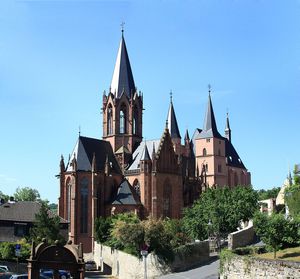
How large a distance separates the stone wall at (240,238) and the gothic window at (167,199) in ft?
85.9

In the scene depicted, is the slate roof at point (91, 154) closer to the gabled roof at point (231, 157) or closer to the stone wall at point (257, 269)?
the gabled roof at point (231, 157)

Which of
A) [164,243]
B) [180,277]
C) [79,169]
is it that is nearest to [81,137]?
[79,169]

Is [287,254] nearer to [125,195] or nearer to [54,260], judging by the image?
[54,260]

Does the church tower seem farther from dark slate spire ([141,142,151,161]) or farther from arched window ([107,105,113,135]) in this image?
dark slate spire ([141,142,151,161])

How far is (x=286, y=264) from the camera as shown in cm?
2983

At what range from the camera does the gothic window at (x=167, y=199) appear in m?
82.1

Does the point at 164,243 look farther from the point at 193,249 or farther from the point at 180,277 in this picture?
the point at 180,277

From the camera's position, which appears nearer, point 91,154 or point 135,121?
point 91,154

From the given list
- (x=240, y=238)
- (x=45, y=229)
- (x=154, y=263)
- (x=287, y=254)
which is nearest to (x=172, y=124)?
(x=45, y=229)

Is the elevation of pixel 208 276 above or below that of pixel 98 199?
below

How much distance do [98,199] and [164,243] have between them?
28.3 meters

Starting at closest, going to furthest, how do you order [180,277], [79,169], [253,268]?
1. [253,268]
2. [180,277]
3. [79,169]

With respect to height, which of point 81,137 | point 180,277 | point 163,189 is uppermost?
point 81,137

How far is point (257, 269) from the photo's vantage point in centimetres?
3247
